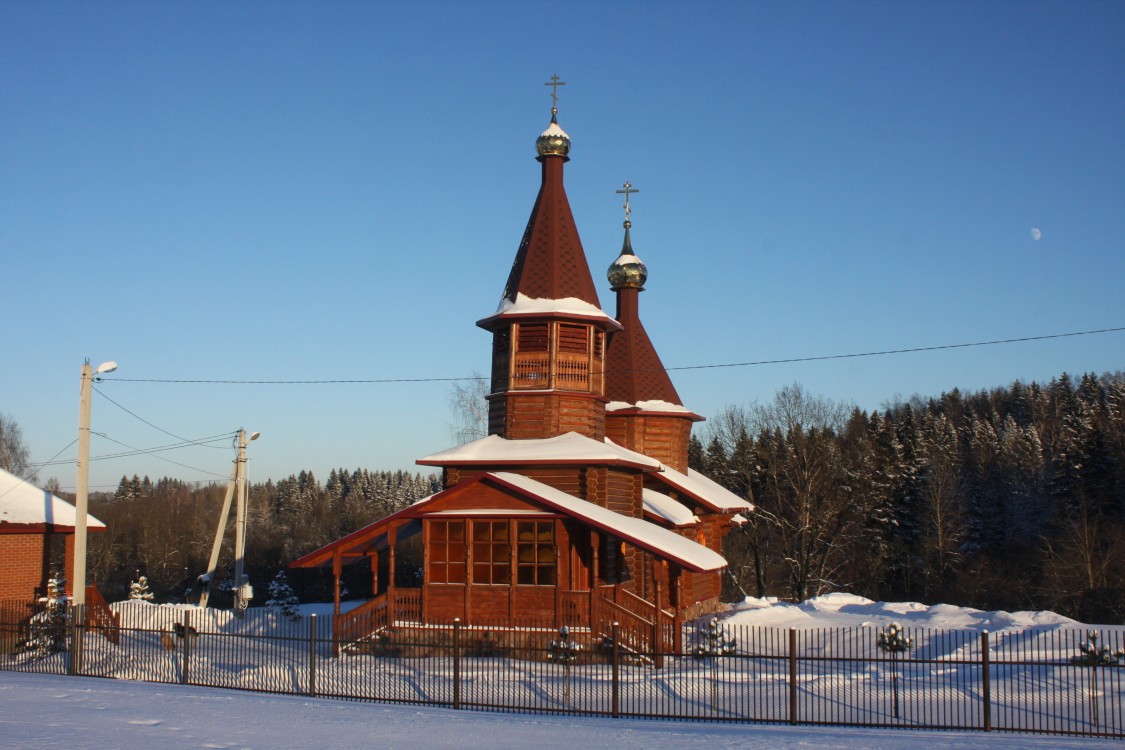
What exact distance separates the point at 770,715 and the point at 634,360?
20356 millimetres

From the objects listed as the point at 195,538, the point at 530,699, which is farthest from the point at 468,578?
the point at 195,538

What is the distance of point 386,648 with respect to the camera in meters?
19.9

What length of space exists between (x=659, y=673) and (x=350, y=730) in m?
6.58

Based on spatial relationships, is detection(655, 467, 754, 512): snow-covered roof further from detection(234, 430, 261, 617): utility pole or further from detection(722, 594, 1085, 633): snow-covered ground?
detection(234, 430, 261, 617): utility pole

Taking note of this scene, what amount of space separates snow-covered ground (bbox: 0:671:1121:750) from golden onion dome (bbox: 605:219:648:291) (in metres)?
22.9

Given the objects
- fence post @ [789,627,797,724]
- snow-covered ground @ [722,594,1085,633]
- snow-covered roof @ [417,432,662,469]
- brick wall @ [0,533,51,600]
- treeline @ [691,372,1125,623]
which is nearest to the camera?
fence post @ [789,627,797,724]

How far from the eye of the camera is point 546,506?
19609mm

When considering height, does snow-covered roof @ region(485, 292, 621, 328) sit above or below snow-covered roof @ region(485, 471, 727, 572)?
above

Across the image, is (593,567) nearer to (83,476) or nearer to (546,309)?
(546,309)

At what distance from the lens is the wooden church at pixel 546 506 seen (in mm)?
19906

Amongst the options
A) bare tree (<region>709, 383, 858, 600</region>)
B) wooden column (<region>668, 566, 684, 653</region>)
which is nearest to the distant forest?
bare tree (<region>709, 383, 858, 600</region>)

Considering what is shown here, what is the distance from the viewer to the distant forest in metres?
43.2

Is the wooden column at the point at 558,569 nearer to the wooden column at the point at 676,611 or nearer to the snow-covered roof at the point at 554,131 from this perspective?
the wooden column at the point at 676,611

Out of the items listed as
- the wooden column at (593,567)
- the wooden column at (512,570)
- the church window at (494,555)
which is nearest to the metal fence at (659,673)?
the wooden column at (512,570)
